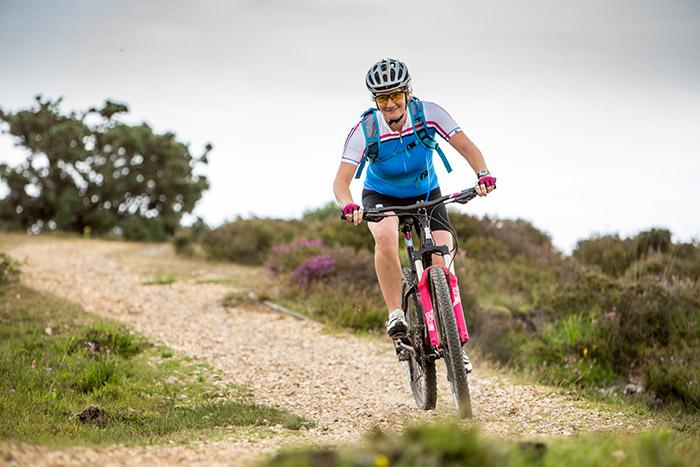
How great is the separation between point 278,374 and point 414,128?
3.70 m

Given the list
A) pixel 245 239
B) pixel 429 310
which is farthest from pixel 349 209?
pixel 245 239

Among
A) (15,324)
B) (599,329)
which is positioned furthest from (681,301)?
(15,324)

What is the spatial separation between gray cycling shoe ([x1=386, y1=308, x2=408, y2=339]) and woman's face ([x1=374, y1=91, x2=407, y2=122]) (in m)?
1.63

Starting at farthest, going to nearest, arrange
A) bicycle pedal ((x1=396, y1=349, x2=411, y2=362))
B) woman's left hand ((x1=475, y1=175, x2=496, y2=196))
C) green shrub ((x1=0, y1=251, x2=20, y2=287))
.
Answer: green shrub ((x1=0, y1=251, x2=20, y2=287))
bicycle pedal ((x1=396, y1=349, x2=411, y2=362))
woman's left hand ((x1=475, y1=175, x2=496, y2=196))

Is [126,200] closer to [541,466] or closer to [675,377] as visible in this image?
[675,377]

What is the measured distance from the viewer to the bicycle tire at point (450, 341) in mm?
5422

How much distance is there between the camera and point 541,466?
10.8 ft

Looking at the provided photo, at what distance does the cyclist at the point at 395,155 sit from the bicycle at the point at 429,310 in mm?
138

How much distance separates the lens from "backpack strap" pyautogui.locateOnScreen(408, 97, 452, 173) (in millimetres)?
6117

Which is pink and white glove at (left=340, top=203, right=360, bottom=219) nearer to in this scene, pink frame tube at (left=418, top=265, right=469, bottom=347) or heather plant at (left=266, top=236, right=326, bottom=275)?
pink frame tube at (left=418, top=265, right=469, bottom=347)

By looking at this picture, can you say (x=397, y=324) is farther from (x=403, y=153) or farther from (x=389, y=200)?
(x=403, y=153)

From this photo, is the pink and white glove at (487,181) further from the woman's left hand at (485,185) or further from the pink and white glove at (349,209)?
the pink and white glove at (349,209)

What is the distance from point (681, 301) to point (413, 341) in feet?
19.2

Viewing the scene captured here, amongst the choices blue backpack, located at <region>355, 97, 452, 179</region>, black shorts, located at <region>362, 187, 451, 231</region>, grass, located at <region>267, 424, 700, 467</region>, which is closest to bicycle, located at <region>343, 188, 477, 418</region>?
black shorts, located at <region>362, 187, 451, 231</region>
